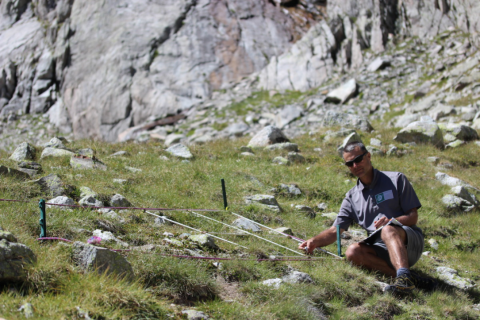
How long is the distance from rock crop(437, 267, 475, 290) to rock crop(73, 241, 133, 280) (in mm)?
4222

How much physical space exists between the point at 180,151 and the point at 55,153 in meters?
3.13

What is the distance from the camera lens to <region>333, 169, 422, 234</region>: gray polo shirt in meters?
5.28

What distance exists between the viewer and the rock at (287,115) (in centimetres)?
2005

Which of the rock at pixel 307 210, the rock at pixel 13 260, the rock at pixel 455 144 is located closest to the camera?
the rock at pixel 13 260

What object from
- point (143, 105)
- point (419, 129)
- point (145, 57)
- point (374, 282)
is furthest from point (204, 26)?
point (374, 282)

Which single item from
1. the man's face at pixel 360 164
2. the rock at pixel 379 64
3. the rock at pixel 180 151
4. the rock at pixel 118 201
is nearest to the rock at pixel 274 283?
the man's face at pixel 360 164

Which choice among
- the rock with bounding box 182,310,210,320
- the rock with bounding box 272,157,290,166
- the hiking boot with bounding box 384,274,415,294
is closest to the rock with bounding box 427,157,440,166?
the rock with bounding box 272,157,290,166

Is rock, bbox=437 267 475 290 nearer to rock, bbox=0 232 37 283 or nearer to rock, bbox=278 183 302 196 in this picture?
rock, bbox=278 183 302 196

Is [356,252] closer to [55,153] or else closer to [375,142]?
[55,153]

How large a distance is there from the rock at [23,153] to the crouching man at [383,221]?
645 cm

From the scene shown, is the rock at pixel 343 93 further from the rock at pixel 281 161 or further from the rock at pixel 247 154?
the rock at pixel 281 161

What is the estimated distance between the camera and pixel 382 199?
540 centimetres

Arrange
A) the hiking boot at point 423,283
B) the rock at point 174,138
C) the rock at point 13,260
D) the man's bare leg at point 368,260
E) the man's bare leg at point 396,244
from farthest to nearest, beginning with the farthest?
the rock at point 174,138 < the man's bare leg at point 368,260 < the hiking boot at point 423,283 < the man's bare leg at point 396,244 < the rock at point 13,260

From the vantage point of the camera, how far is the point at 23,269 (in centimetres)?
358
